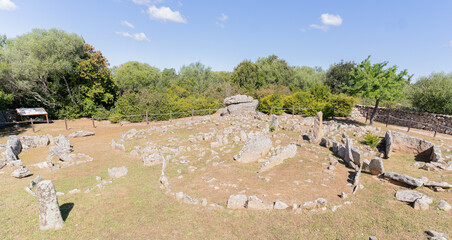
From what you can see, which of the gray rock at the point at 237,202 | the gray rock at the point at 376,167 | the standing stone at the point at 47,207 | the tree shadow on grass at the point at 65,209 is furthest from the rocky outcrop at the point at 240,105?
the standing stone at the point at 47,207

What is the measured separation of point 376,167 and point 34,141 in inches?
887

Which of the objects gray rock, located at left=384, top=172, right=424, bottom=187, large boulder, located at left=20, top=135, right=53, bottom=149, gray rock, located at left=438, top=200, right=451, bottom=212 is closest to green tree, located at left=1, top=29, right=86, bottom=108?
large boulder, located at left=20, top=135, right=53, bottom=149

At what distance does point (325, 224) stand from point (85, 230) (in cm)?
759

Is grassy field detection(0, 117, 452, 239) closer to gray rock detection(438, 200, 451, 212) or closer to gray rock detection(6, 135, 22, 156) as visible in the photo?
gray rock detection(438, 200, 451, 212)

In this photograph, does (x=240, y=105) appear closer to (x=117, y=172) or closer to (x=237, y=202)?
(x=117, y=172)

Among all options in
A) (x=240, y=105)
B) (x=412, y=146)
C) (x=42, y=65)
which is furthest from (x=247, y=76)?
(x=412, y=146)

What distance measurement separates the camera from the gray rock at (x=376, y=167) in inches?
366

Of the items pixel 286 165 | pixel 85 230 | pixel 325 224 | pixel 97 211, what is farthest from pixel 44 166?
pixel 325 224

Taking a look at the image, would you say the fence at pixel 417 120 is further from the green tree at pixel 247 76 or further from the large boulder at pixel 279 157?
the green tree at pixel 247 76

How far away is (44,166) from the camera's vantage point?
11.5 m

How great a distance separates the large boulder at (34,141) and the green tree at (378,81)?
2669 cm

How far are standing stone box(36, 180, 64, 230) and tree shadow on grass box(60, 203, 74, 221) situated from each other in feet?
1.62

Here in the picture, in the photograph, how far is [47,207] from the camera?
643 centimetres

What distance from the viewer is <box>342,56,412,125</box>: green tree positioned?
1783 centimetres
